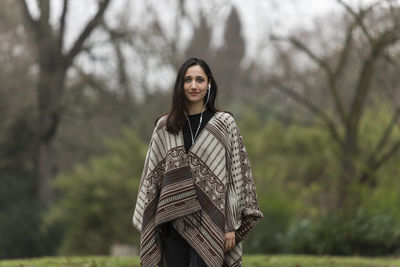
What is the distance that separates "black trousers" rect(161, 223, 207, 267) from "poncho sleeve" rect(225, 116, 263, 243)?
0.28m

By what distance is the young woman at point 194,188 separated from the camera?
13.4 ft

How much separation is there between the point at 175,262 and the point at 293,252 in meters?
9.67

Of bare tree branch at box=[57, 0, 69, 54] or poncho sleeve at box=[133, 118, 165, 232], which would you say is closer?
poncho sleeve at box=[133, 118, 165, 232]

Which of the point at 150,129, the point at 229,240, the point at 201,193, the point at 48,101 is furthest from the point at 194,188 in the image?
the point at 150,129

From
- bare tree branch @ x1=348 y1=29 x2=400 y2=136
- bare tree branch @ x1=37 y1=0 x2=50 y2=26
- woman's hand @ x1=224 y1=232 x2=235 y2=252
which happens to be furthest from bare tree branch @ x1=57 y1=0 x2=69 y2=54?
woman's hand @ x1=224 y1=232 x2=235 y2=252

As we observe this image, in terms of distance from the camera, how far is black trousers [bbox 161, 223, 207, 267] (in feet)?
13.4

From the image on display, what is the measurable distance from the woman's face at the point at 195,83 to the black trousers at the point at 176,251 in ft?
2.82

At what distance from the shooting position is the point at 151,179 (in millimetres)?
4227

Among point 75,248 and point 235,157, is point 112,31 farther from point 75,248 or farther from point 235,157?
point 235,157

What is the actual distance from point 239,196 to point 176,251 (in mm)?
546

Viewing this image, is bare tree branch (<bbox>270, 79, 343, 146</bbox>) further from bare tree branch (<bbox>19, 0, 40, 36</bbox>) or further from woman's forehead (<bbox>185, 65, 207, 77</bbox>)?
woman's forehead (<bbox>185, 65, 207, 77</bbox>)

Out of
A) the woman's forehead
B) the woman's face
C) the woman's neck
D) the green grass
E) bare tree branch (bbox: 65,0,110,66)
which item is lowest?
the green grass

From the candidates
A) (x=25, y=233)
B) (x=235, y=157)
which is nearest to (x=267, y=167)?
(x=25, y=233)

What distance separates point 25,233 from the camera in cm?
1614
